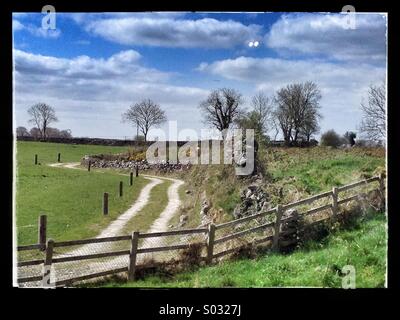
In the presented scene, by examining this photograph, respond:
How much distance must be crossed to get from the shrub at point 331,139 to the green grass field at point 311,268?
1.31 m

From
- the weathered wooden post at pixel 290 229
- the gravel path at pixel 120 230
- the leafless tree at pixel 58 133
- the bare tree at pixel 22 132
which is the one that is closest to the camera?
Result: the bare tree at pixel 22 132

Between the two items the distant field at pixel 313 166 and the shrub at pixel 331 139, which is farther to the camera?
the distant field at pixel 313 166

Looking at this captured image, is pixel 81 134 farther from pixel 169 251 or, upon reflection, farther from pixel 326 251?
pixel 326 251

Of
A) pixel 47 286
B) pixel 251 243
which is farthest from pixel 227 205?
pixel 47 286

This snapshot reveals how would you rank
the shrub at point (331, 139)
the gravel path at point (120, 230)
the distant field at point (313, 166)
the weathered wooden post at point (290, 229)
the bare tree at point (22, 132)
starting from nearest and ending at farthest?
1. the bare tree at point (22, 132)
2. the gravel path at point (120, 230)
3. the shrub at point (331, 139)
4. the distant field at point (313, 166)
5. the weathered wooden post at point (290, 229)

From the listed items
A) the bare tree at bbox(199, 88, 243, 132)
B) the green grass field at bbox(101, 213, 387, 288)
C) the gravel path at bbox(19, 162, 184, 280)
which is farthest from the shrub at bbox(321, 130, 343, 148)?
the gravel path at bbox(19, 162, 184, 280)

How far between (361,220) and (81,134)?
4.81 meters

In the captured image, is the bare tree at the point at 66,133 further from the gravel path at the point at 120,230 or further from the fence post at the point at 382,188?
the fence post at the point at 382,188

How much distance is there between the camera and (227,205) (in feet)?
26.8

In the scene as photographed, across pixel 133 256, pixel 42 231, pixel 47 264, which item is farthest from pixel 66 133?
pixel 133 256

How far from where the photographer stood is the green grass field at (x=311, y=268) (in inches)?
297

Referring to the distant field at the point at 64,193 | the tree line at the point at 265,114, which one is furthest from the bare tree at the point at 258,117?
the distant field at the point at 64,193

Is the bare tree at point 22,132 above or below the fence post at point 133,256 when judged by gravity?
above
